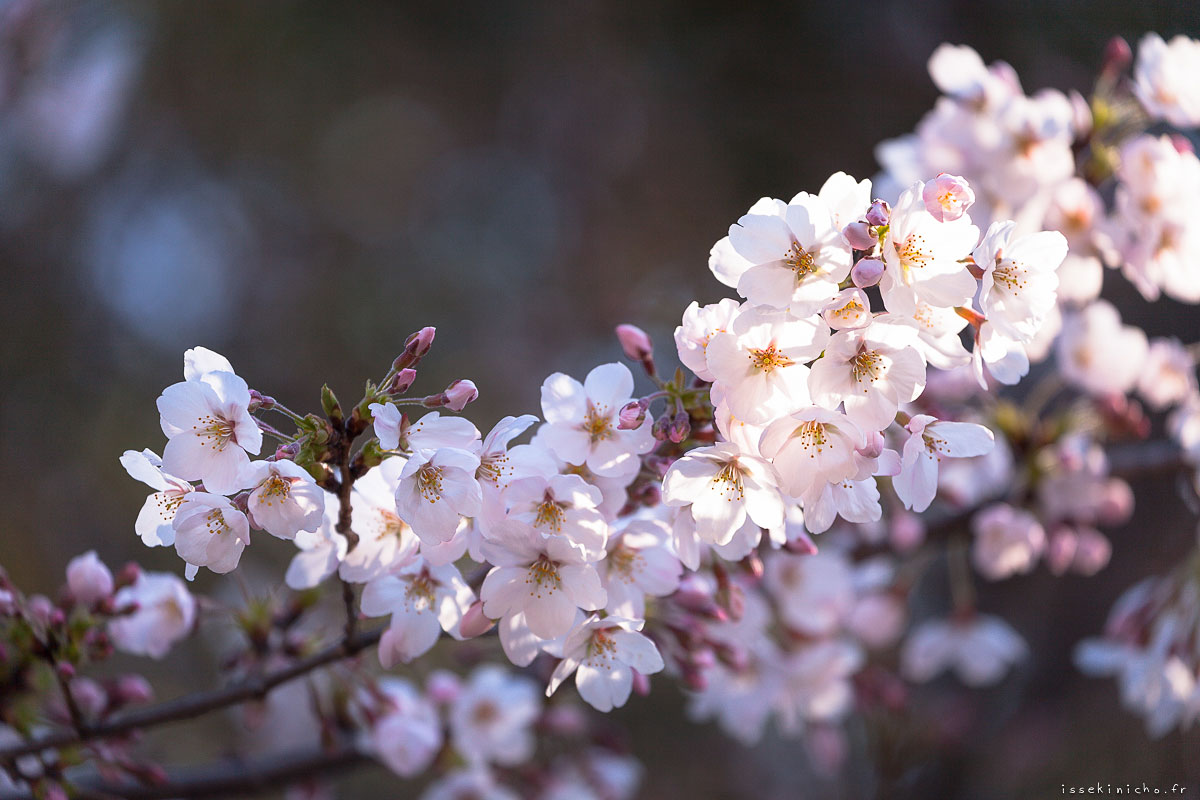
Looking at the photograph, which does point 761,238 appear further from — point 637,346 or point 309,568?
point 309,568

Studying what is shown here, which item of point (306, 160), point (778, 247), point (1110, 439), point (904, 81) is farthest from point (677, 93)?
point (778, 247)

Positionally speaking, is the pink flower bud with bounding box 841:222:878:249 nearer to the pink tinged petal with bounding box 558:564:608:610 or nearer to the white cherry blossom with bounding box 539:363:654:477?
the white cherry blossom with bounding box 539:363:654:477

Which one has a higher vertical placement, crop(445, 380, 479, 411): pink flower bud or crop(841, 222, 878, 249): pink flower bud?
crop(841, 222, 878, 249): pink flower bud

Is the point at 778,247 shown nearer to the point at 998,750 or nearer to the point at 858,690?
the point at 858,690

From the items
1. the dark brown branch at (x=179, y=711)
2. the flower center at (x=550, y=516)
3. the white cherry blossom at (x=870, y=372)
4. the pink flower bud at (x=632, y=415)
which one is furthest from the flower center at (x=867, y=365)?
the dark brown branch at (x=179, y=711)

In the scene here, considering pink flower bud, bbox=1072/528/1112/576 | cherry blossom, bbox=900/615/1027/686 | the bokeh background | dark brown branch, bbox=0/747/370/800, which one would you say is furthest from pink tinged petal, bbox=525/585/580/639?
the bokeh background
